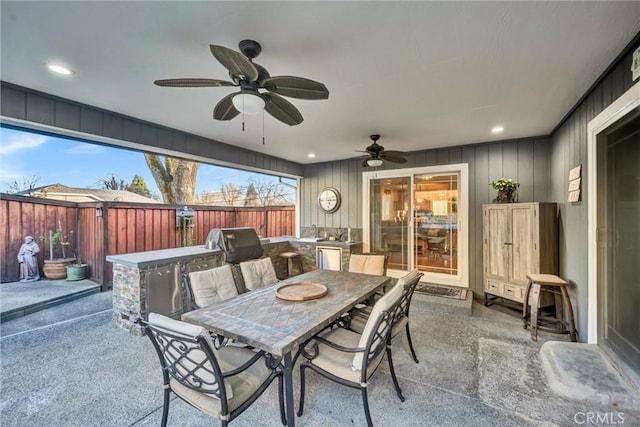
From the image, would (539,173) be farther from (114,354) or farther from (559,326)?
(114,354)

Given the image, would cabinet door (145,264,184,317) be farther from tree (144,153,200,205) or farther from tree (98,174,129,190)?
tree (98,174,129,190)

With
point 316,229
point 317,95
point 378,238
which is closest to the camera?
point 317,95

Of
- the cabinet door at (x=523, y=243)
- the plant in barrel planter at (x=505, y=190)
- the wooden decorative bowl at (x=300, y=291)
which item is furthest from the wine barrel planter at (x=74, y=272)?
the plant in barrel planter at (x=505, y=190)

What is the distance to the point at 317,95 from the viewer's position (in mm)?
1777

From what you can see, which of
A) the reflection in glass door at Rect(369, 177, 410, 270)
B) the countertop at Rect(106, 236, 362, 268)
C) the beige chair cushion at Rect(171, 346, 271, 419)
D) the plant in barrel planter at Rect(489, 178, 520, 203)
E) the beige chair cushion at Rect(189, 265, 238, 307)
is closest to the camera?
the beige chair cushion at Rect(171, 346, 271, 419)

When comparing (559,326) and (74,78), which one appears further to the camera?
(559,326)

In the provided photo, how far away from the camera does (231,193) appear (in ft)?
25.1

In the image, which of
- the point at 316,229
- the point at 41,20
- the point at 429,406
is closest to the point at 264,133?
the point at 41,20

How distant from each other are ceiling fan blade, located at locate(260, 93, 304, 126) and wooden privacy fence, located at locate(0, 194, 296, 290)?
12.7 ft

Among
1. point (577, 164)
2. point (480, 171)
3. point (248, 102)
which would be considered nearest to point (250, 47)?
point (248, 102)

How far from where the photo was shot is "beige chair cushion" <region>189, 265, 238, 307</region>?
2250 mm

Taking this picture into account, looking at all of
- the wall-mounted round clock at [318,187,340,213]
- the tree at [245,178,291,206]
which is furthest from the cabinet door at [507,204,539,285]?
the tree at [245,178,291,206]

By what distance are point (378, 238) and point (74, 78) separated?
4.84m

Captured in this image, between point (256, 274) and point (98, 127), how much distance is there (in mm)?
2382
